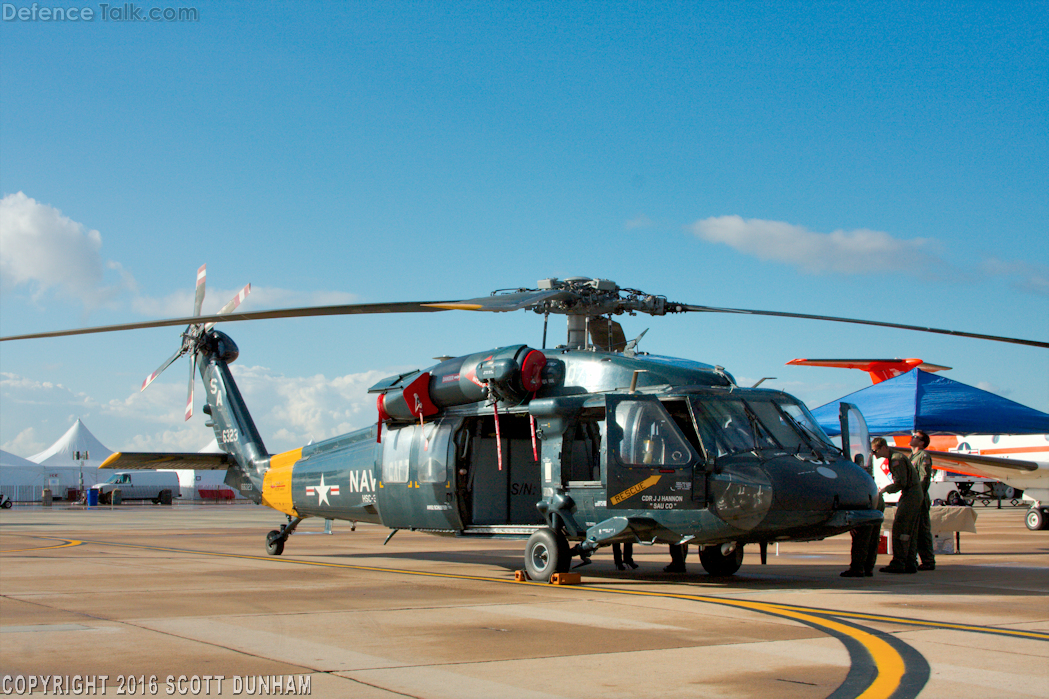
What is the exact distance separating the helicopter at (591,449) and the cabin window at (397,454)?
0.09 ft

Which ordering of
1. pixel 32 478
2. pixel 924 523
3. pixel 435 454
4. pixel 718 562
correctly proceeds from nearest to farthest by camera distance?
pixel 718 562 < pixel 435 454 < pixel 924 523 < pixel 32 478

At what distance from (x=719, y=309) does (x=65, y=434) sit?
67441 millimetres

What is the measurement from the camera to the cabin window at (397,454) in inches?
544

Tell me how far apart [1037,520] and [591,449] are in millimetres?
19732

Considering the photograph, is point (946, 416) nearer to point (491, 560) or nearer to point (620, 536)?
point (491, 560)

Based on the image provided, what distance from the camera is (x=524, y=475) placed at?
14125 millimetres

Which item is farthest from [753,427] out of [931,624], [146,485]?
[146,485]

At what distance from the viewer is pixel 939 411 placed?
2194 cm

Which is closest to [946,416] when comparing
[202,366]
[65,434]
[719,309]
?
[719,309]

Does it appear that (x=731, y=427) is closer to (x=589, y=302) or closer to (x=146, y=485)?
(x=589, y=302)

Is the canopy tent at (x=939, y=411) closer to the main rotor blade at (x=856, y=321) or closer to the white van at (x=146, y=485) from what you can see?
the main rotor blade at (x=856, y=321)

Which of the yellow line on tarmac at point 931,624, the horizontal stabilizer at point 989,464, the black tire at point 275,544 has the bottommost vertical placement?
the black tire at point 275,544

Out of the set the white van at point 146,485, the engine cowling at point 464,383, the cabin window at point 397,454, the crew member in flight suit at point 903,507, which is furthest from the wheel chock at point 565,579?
the white van at point 146,485

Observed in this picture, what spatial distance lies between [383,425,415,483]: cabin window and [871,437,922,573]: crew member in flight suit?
689cm
